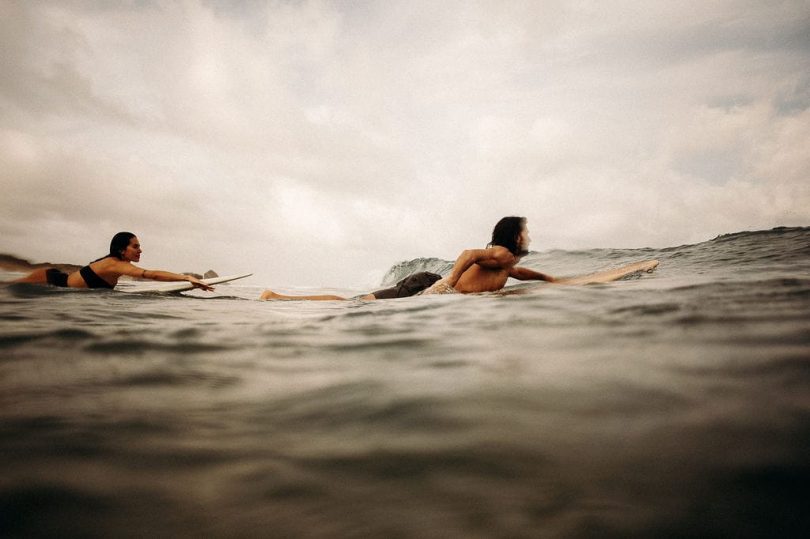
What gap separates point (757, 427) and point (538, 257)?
17228 millimetres

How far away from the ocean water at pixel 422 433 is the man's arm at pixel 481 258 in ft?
11.0

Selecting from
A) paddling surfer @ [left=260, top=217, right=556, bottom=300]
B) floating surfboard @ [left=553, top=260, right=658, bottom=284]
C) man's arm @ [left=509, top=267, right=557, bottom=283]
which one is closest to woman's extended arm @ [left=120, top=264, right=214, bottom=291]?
paddling surfer @ [left=260, top=217, right=556, bottom=300]

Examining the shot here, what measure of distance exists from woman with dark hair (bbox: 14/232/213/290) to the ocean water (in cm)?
400

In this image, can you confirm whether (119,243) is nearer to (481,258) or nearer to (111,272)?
(111,272)

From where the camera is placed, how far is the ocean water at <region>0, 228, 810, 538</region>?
0.90m

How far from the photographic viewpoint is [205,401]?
5.39 feet

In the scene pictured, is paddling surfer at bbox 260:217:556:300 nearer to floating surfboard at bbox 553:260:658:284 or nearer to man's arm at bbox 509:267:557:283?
man's arm at bbox 509:267:557:283

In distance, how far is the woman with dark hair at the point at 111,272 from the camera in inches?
253

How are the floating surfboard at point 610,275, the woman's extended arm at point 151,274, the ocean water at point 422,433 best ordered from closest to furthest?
1. the ocean water at point 422,433
2. the floating surfboard at point 610,275
3. the woman's extended arm at point 151,274

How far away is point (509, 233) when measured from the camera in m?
6.39

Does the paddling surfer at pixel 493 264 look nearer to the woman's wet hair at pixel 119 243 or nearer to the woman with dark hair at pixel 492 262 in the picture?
the woman with dark hair at pixel 492 262

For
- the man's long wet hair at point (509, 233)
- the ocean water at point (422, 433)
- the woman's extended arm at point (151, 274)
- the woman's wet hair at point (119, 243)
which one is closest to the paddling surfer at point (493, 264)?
the man's long wet hair at point (509, 233)

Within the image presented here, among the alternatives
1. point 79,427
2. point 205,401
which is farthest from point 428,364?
point 79,427

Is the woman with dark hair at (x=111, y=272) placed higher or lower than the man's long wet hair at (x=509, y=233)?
lower
